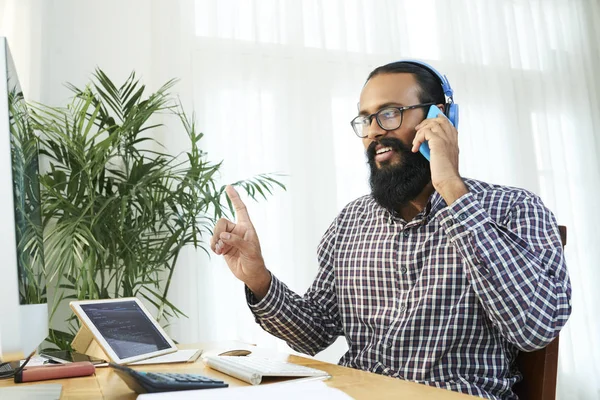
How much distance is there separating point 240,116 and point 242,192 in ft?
1.36

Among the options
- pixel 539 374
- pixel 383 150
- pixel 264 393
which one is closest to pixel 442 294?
pixel 539 374

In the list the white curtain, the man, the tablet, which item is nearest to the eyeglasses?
the man

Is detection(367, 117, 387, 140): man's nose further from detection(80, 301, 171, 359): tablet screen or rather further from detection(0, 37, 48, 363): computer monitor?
detection(0, 37, 48, 363): computer monitor

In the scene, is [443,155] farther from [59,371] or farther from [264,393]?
[59,371]

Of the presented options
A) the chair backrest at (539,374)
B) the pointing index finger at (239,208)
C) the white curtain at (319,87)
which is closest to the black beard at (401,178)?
the pointing index finger at (239,208)

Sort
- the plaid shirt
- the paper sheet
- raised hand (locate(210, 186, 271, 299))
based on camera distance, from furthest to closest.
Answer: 1. raised hand (locate(210, 186, 271, 299))
2. the plaid shirt
3. the paper sheet

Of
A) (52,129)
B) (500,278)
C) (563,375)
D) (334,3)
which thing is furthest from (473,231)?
(563,375)

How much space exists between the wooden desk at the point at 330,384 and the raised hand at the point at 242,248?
267 millimetres

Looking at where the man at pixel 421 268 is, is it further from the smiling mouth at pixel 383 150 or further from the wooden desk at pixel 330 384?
the wooden desk at pixel 330 384

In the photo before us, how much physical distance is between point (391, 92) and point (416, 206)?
30cm

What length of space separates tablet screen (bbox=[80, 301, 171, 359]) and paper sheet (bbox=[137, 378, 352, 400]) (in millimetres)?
470

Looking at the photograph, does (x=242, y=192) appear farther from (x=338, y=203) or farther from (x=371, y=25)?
(x=371, y=25)

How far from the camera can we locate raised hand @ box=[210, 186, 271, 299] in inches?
54.8

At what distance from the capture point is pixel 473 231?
122 centimetres
